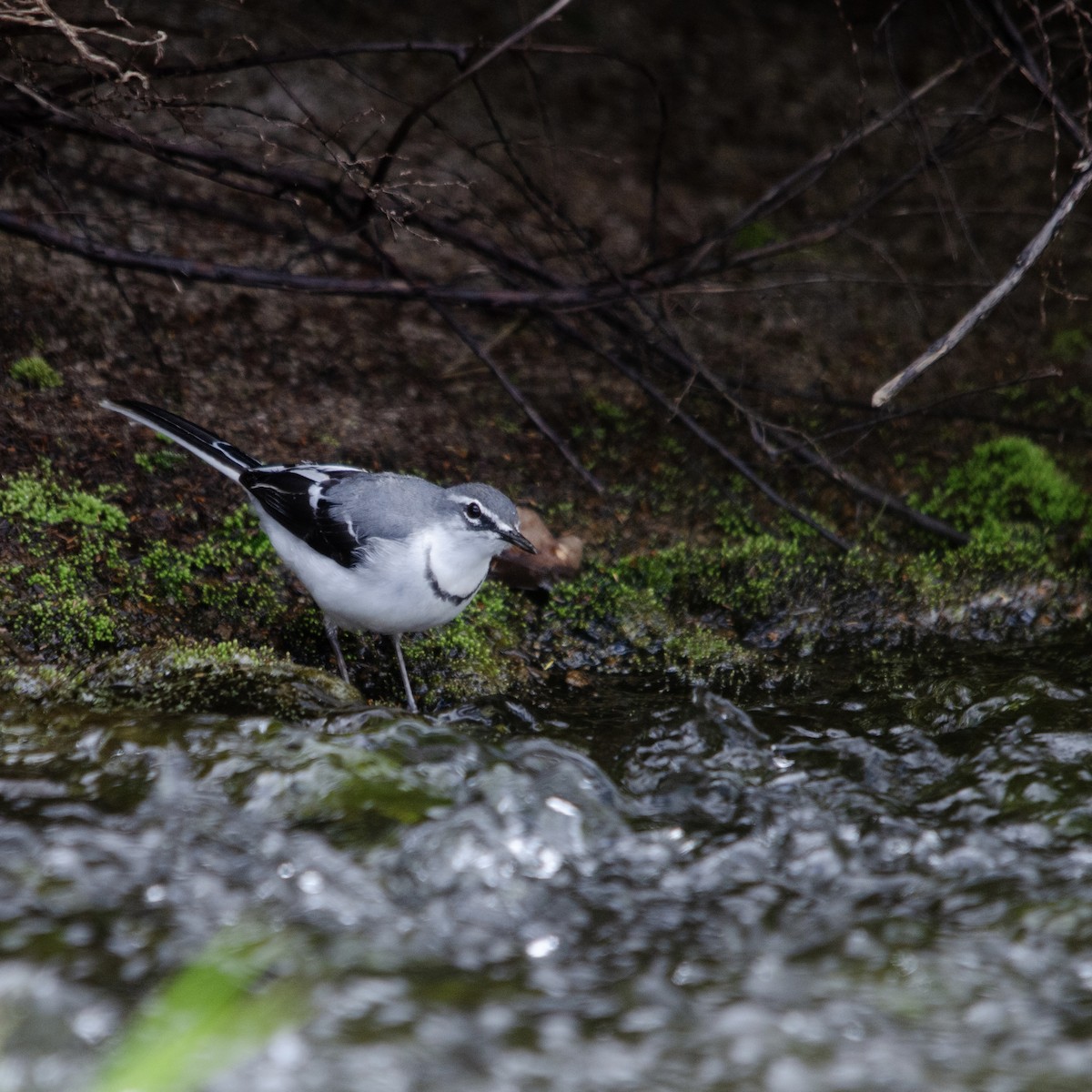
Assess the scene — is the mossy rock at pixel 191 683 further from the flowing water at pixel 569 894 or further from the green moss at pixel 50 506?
the green moss at pixel 50 506

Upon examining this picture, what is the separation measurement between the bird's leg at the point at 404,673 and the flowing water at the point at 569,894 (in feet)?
0.58

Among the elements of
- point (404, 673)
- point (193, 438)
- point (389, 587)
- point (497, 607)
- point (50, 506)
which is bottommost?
point (404, 673)

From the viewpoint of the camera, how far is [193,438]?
5055 mm

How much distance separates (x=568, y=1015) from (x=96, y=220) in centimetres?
560

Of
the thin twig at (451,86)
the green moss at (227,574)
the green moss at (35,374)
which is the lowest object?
the green moss at (227,574)

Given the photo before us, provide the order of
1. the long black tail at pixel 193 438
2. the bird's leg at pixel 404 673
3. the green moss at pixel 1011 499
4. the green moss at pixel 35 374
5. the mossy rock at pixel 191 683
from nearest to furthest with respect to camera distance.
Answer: the mossy rock at pixel 191 683 → the bird's leg at pixel 404 673 → the long black tail at pixel 193 438 → the green moss at pixel 35 374 → the green moss at pixel 1011 499

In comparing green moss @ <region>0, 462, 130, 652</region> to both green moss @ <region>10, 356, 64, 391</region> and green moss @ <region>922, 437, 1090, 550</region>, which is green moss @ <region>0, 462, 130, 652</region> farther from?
green moss @ <region>922, 437, 1090, 550</region>

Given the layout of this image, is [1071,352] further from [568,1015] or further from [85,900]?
[85,900]

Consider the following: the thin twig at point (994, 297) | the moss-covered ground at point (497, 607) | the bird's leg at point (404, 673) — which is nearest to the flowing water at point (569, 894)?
the bird's leg at point (404, 673)

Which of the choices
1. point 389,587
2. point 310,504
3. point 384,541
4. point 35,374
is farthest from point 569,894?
point 35,374

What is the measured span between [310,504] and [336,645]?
0.61 m

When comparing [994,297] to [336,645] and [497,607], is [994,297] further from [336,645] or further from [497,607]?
[336,645]

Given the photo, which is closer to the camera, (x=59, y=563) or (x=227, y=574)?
(x=59, y=563)

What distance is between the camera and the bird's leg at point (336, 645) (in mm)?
4871
